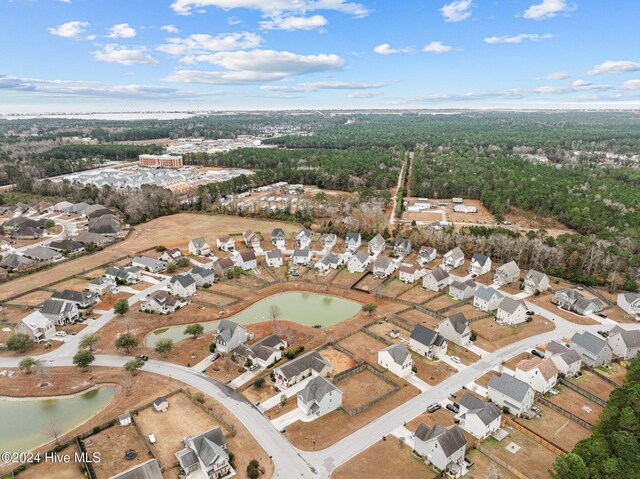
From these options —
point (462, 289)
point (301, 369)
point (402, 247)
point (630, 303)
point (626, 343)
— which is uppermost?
point (402, 247)

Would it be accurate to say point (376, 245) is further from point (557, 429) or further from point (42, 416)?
point (42, 416)

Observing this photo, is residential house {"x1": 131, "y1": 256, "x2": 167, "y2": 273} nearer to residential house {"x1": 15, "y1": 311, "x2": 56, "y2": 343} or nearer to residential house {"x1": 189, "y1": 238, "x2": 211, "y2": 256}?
residential house {"x1": 189, "y1": 238, "x2": 211, "y2": 256}

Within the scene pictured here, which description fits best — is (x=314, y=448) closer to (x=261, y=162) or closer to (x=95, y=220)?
(x=95, y=220)

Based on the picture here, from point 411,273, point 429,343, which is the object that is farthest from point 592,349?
point 411,273

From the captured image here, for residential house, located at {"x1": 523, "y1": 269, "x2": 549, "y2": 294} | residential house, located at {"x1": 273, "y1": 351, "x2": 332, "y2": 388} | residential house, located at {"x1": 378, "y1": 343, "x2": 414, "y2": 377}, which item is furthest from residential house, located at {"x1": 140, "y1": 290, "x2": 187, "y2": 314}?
residential house, located at {"x1": 523, "y1": 269, "x2": 549, "y2": 294}

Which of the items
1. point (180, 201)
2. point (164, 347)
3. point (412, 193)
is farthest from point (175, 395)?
point (412, 193)

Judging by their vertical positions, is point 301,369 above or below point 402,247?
below

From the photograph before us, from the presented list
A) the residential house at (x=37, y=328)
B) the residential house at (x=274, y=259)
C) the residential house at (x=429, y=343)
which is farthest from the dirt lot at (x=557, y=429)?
the residential house at (x=37, y=328)
